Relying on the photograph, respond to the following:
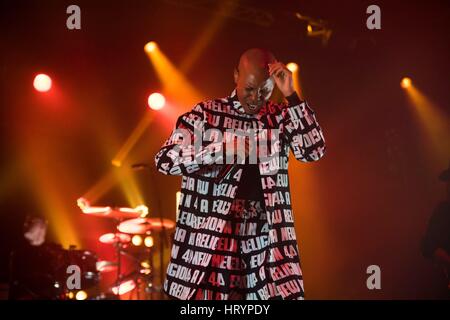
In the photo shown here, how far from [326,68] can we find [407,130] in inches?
57.0

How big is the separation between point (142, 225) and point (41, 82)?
7.73ft

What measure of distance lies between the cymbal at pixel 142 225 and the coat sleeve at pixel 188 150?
5.03 meters

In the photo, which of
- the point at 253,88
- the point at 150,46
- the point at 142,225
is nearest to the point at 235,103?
the point at 253,88

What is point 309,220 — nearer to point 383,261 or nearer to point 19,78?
point 383,261

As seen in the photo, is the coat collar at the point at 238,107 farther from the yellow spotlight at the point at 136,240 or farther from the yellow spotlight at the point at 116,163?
the yellow spotlight at the point at 136,240

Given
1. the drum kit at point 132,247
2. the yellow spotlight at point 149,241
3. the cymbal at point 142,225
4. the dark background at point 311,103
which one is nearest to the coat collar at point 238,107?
the drum kit at point 132,247

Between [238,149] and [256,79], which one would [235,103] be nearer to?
[256,79]

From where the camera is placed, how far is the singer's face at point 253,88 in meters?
2.63

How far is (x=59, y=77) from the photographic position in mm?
→ 7734

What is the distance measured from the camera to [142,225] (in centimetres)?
760

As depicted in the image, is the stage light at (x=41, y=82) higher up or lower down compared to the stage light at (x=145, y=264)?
higher up

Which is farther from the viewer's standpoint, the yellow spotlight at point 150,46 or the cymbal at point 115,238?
the cymbal at point 115,238

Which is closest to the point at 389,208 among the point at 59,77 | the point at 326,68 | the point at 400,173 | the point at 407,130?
the point at 400,173

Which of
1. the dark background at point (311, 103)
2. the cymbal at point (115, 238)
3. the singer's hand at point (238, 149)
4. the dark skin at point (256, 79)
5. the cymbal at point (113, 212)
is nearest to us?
the singer's hand at point (238, 149)
